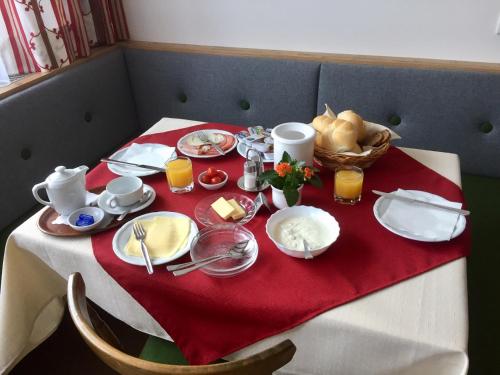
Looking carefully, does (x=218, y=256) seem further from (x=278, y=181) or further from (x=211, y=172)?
(x=211, y=172)

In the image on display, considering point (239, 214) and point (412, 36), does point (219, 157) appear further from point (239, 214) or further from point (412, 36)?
point (412, 36)

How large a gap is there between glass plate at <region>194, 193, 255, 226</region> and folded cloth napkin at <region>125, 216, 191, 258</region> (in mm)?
43

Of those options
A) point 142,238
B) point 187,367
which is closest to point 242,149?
point 142,238

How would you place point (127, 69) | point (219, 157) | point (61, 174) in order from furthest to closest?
1. point (127, 69)
2. point (219, 157)
3. point (61, 174)

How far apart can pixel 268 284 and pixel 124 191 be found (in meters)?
0.48

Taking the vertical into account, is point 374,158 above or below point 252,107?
above

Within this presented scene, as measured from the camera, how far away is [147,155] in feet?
4.11

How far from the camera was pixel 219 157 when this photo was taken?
123 cm

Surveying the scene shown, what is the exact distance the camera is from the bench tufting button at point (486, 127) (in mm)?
1548

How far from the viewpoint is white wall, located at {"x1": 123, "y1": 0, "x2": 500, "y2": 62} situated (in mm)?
1580

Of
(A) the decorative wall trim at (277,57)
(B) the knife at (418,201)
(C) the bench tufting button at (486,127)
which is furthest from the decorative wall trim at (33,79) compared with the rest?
(C) the bench tufting button at (486,127)

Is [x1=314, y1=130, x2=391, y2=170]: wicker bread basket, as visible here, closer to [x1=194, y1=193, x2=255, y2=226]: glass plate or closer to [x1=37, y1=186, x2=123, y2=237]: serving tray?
[x1=194, y1=193, x2=255, y2=226]: glass plate

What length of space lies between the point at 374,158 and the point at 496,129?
2.60ft

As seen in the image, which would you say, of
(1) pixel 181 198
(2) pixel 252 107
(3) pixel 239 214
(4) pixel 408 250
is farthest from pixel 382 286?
(2) pixel 252 107
